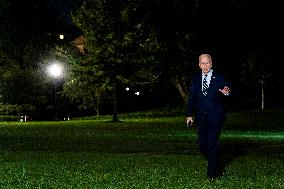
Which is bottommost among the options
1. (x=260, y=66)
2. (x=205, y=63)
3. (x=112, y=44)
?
(x=205, y=63)

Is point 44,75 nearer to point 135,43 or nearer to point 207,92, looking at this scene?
point 135,43

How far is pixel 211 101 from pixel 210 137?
0.65 metres

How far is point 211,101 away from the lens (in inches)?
476

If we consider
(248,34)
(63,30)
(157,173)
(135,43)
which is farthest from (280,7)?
(63,30)

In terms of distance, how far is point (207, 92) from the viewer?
12.1 metres

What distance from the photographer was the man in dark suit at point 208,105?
12047 mm

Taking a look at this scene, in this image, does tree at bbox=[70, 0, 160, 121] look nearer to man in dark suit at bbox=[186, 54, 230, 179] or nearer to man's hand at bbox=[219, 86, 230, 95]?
man in dark suit at bbox=[186, 54, 230, 179]

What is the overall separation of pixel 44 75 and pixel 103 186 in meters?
58.4

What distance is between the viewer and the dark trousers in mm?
12086

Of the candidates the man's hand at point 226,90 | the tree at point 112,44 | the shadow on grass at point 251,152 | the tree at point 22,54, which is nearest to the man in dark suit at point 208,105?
the man's hand at point 226,90

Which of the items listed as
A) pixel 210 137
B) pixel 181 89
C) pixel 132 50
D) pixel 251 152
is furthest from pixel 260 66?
pixel 210 137

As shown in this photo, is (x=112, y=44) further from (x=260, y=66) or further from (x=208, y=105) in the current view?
(x=208, y=105)

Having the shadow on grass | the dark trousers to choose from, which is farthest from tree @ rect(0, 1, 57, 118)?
the dark trousers

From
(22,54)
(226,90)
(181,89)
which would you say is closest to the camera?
(226,90)
